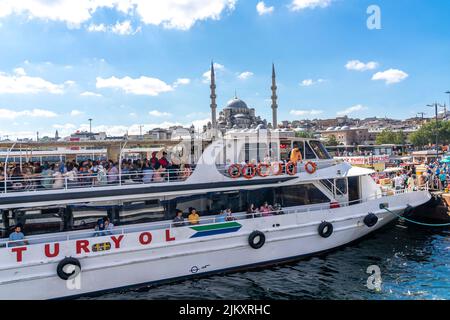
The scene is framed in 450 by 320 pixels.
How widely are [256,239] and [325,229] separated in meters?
2.74

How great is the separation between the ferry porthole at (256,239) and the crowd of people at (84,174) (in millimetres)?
2897

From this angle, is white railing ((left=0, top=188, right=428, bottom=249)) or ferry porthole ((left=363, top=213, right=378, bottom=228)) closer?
white railing ((left=0, top=188, right=428, bottom=249))

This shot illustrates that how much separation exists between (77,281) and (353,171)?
10306 millimetres

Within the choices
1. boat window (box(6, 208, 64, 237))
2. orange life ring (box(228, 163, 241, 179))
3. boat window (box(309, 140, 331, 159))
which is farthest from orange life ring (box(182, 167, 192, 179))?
boat window (box(309, 140, 331, 159))

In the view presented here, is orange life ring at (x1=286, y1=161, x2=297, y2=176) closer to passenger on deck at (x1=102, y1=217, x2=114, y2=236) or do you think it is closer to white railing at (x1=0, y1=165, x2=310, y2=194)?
white railing at (x1=0, y1=165, x2=310, y2=194)

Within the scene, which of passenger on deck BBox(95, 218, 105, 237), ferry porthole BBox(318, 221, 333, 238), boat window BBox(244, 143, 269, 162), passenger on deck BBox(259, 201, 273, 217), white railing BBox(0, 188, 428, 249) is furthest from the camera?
boat window BBox(244, 143, 269, 162)

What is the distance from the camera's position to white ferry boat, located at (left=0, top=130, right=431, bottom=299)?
1003cm

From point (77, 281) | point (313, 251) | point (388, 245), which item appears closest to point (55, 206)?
point (77, 281)

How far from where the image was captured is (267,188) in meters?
13.4

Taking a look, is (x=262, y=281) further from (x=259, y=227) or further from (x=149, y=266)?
(x=149, y=266)

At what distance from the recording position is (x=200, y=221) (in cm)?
1224

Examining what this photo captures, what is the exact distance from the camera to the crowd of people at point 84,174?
1047 cm

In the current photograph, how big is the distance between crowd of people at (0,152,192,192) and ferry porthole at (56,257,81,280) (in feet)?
7.00

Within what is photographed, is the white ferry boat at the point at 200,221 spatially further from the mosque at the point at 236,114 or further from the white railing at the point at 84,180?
the mosque at the point at 236,114
